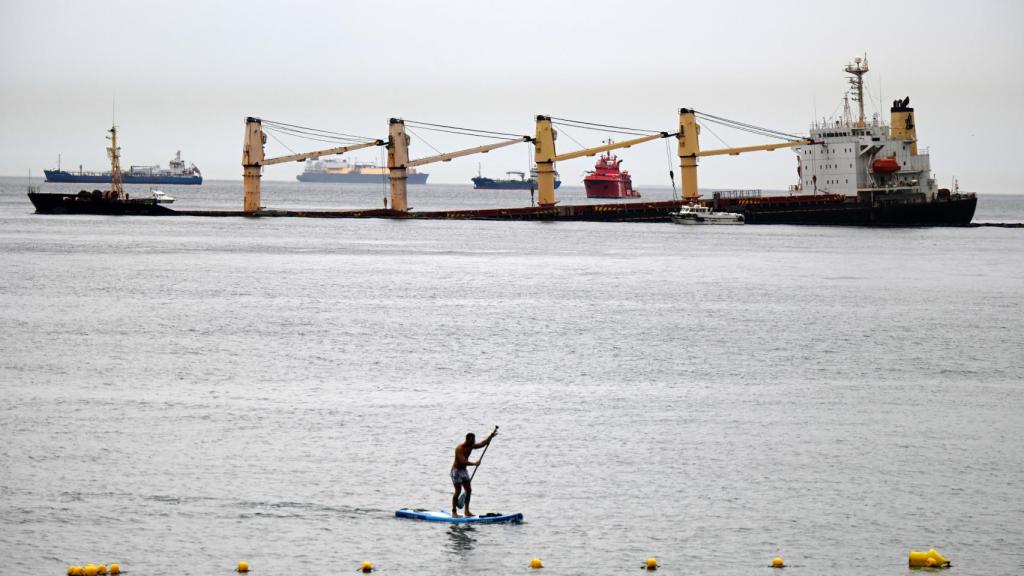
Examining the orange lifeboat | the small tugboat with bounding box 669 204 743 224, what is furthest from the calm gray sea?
the small tugboat with bounding box 669 204 743 224

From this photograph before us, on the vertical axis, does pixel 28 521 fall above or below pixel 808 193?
below

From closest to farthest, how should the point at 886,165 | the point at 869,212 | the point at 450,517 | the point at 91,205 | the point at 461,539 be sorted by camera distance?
the point at 461,539 < the point at 450,517 < the point at 886,165 < the point at 869,212 < the point at 91,205

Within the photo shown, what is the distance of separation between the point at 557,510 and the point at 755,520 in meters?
3.93

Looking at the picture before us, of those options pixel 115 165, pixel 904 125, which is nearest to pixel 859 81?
pixel 904 125

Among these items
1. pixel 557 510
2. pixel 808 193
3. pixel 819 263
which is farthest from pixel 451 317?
pixel 808 193

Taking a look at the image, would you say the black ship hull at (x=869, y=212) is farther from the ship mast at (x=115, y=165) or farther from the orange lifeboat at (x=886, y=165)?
the ship mast at (x=115, y=165)

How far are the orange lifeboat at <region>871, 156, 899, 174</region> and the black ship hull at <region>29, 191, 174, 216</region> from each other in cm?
8577

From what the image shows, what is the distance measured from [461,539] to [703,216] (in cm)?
12406

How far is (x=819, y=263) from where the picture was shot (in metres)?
94.8

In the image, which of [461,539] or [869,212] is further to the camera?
[869,212]

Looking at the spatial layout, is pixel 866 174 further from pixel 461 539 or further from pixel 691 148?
pixel 461 539

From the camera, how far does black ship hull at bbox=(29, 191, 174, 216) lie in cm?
14812

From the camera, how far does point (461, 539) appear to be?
23.8 meters

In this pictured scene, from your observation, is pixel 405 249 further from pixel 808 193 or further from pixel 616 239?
pixel 808 193
